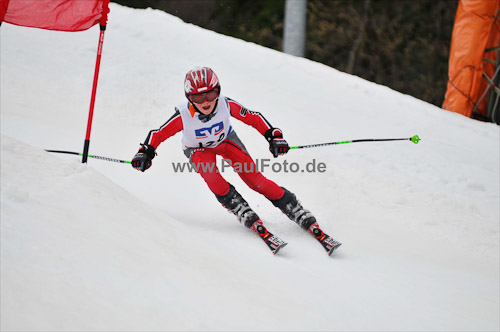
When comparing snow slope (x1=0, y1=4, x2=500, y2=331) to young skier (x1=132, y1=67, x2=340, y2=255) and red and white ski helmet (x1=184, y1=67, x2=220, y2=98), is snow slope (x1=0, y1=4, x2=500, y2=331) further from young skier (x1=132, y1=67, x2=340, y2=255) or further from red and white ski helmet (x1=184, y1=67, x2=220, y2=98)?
red and white ski helmet (x1=184, y1=67, x2=220, y2=98)

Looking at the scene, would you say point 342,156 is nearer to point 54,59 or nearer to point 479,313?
point 479,313

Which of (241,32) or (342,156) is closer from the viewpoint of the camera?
(342,156)

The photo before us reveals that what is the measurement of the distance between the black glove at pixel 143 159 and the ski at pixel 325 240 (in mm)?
1364

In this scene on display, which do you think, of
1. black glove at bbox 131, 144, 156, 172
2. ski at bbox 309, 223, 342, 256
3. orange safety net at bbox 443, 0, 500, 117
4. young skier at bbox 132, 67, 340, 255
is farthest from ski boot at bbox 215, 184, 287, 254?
orange safety net at bbox 443, 0, 500, 117

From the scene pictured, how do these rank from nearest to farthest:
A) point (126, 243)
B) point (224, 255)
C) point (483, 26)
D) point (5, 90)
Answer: point (126, 243)
point (224, 255)
point (5, 90)
point (483, 26)

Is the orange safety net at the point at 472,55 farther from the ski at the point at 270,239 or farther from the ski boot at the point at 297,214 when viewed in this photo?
the ski at the point at 270,239

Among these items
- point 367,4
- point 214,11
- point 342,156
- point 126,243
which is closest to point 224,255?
point 126,243

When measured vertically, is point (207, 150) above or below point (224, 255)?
above

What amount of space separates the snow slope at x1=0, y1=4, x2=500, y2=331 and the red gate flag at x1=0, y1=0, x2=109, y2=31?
1052 mm

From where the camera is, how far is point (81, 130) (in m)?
5.78

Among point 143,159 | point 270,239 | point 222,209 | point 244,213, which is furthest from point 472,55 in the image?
point 143,159

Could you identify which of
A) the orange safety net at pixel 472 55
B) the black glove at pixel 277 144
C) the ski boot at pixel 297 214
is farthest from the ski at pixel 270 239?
the orange safety net at pixel 472 55

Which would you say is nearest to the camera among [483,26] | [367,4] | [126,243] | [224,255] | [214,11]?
[126,243]

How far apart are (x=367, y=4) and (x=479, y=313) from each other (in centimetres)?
1160
